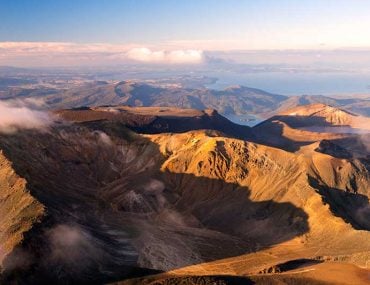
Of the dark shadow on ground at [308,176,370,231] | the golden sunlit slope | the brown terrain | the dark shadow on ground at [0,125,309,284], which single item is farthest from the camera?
the dark shadow on ground at [308,176,370,231]

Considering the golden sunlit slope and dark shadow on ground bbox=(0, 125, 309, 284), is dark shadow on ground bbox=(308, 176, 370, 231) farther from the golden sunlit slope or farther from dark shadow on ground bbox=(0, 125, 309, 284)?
the golden sunlit slope

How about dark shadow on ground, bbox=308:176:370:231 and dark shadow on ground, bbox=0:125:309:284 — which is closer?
dark shadow on ground, bbox=0:125:309:284

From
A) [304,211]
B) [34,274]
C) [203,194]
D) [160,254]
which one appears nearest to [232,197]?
[203,194]

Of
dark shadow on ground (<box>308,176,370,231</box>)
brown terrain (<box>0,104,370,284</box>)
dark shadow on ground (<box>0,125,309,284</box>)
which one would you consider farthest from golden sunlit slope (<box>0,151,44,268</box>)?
dark shadow on ground (<box>308,176,370,231</box>)

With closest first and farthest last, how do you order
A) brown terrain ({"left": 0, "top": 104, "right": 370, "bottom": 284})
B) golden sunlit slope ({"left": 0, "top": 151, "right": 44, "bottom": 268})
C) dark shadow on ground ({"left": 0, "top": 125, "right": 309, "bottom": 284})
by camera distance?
brown terrain ({"left": 0, "top": 104, "right": 370, "bottom": 284}) < golden sunlit slope ({"left": 0, "top": 151, "right": 44, "bottom": 268}) < dark shadow on ground ({"left": 0, "top": 125, "right": 309, "bottom": 284})

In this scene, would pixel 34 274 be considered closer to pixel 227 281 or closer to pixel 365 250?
pixel 227 281

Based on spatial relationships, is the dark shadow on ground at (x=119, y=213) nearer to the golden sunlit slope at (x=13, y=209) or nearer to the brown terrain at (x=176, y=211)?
the brown terrain at (x=176, y=211)

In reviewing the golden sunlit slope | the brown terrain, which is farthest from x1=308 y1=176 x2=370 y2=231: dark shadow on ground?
the golden sunlit slope

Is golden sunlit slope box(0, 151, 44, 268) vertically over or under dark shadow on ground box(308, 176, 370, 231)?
over
